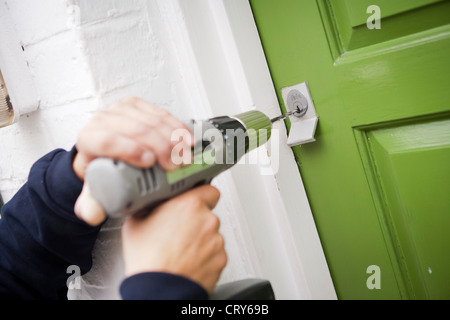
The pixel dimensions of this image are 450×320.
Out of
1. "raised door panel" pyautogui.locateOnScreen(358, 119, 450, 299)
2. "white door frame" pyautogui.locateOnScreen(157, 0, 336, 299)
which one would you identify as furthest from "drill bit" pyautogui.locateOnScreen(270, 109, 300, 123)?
"raised door panel" pyautogui.locateOnScreen(358, 119, 450, 299)

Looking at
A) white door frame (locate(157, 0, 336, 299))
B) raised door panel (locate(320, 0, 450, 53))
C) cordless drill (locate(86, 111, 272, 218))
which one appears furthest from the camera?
white door frame (locate(157, 0, 336, 299))

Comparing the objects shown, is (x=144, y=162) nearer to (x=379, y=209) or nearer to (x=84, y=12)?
(x=84, y=12)

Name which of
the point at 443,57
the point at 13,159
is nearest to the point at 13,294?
the point at 13,159

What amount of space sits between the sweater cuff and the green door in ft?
1.60

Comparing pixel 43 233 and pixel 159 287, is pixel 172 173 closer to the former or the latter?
pixel 159 287

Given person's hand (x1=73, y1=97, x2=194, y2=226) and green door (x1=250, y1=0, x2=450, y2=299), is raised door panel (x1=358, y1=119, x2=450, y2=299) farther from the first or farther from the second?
person's hand (x1=73, y1=97, x2=194, y2=226)

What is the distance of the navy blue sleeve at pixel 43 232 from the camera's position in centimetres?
70

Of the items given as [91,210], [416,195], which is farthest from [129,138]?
[416,195]

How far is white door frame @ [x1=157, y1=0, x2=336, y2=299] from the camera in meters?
→ 0.83

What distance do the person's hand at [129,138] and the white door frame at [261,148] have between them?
0.99ft

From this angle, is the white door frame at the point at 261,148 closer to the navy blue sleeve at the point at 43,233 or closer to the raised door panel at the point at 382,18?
the raised door panel at the point at 382,18

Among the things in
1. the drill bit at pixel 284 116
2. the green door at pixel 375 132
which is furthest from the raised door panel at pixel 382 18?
the drill bit at pixel 284 116

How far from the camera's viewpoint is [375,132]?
2.70 feet

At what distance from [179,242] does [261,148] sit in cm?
41
